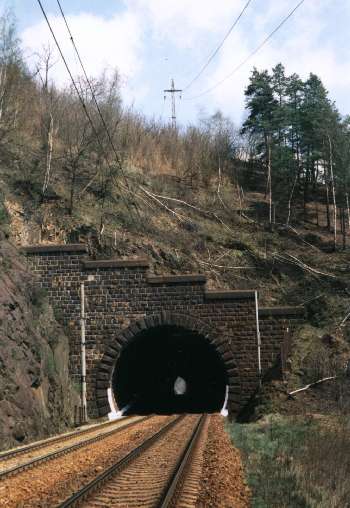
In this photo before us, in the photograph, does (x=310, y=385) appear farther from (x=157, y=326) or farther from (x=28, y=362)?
(x=28, y=362)

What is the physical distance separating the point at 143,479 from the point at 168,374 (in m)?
29.1

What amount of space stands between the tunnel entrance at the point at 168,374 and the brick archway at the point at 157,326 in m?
1.95

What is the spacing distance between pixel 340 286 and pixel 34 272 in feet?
48.9

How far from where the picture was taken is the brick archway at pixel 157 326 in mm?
22047

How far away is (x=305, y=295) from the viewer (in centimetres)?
2814

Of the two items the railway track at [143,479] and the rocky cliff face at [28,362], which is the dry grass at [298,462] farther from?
the rocky cliff face at [28,362]

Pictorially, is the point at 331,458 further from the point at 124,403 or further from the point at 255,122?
the point at 255,122

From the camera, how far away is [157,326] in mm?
22594

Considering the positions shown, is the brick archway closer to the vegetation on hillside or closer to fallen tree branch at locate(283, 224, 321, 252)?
the vegetation on hillside

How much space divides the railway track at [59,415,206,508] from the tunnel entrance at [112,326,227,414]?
11.8 metres

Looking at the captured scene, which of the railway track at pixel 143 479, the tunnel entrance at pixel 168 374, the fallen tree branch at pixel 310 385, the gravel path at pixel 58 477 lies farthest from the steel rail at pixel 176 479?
the tunnel entrance at pixel 168 374

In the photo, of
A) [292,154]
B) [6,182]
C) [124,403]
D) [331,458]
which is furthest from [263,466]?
[292,154]

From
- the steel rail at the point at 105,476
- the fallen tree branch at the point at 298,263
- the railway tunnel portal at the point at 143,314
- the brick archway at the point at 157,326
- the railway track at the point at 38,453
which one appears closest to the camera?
the steel rail at the point at 105,476

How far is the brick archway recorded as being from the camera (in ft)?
72.3
